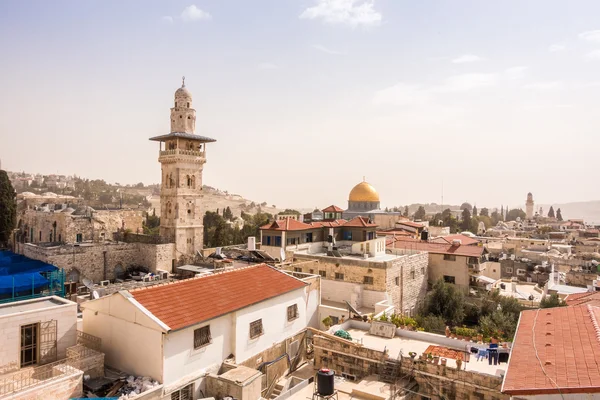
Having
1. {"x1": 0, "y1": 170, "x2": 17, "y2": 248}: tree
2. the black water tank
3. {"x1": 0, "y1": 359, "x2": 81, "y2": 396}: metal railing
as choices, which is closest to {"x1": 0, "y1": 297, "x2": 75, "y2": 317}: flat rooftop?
{"x1": 0, "y1": 359, "x2": 81, "y2": 396}: metal railing

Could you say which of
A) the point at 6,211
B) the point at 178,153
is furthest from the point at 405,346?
the point at 6,211

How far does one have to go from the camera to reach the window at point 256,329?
549 inches

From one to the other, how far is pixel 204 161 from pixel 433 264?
21491 mm

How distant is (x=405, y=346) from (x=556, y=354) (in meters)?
6.65

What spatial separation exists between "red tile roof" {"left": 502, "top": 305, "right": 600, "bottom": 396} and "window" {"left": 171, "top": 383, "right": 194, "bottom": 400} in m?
8.40

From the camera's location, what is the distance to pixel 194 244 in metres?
34.5

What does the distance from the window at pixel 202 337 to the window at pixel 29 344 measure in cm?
457

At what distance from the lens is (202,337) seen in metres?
12.1

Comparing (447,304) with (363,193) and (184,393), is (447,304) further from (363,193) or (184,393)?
(363,193)

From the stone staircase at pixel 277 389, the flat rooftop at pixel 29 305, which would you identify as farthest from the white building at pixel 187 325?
the stone staircase at pixel 277 389

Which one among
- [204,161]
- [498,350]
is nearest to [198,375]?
[498,350]

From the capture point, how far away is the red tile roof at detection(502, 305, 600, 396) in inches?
313

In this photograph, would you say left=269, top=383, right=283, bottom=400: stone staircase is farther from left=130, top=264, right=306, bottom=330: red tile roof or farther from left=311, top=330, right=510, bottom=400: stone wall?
left=130, top=264, right=306, bottom=330: red tile roof

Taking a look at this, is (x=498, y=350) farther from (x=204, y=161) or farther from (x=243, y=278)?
(x=204, y=161)
